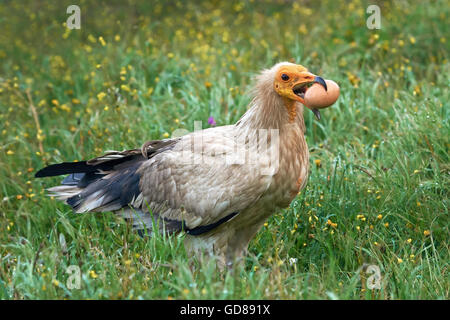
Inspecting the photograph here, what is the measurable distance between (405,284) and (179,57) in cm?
418

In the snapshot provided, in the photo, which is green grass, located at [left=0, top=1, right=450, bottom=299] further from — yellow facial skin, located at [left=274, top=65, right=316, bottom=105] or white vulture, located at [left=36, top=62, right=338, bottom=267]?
yellow facial skin, located at [left=274, top=65, right=316, bottom=105]

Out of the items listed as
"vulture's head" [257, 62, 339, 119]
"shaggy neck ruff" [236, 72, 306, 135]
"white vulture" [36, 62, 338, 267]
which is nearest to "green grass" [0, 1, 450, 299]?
"white vulture" [36, 62, 338, 267]

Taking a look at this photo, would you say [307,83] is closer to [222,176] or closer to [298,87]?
[298,87]

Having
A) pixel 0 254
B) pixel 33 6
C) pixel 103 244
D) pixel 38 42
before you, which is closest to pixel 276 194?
pixel 103 244

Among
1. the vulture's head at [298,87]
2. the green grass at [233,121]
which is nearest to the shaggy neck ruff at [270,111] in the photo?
the vulture's head at [298,87]

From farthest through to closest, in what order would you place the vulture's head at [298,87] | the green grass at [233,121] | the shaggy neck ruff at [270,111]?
1. the shaggy neck ruff at [270,111]
2. the vulture's head at [298,87]
3. the green grass at [233,121]

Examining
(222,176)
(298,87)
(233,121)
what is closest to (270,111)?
(298,87)

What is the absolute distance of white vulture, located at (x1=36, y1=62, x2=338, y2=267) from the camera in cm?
427

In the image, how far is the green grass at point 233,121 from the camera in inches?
156

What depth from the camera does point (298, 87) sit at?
429 cm

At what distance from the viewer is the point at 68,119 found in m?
6.93

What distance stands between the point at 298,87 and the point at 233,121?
77.7 inches

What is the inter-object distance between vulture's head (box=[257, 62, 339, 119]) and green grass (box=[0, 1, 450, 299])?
3.02 ft

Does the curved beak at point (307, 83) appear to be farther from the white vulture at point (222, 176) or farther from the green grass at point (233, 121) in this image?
the green grass at point (233, 121)
